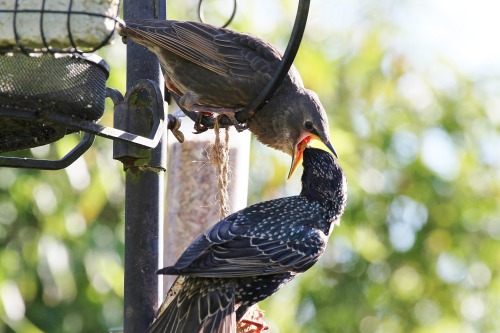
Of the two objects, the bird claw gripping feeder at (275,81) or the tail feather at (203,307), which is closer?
the bird claw gripping feeder at (275,81)

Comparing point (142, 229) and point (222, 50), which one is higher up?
point (222, 50)

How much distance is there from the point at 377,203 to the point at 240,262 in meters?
4.47

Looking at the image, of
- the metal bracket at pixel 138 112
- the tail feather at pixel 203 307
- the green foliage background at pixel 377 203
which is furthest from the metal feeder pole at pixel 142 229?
the green foliage background at pixel 377 203

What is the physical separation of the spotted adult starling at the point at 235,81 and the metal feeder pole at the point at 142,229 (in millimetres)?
354

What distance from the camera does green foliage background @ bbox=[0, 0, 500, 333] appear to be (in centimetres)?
726

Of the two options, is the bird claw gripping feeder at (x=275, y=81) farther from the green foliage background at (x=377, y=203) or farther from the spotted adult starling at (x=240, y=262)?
the green foliage background at (x=377, y=203)

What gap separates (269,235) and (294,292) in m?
3.89

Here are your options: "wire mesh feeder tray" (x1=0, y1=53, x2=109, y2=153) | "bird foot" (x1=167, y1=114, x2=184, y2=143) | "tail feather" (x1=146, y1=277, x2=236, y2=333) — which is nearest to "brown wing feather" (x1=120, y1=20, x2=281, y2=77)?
"bird foot" (x1=167, y1=114, x2=184, y2=143)

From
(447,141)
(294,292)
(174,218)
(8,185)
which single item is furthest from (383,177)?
(174,218)

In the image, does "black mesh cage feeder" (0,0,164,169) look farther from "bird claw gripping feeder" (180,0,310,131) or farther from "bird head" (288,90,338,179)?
"bird head" (288,90,338,179)

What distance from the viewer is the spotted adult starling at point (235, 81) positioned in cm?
425

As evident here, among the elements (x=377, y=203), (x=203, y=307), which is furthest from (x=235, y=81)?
(x=377, y=203)

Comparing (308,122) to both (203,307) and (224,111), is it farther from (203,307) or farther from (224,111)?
(203,307)

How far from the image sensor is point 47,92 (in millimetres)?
3342
